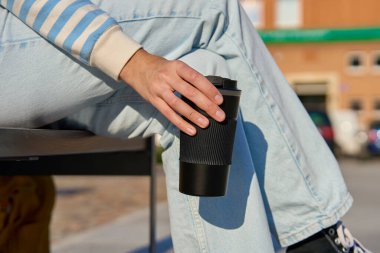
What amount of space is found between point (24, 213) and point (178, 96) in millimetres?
958

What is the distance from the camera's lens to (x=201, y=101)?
103cm

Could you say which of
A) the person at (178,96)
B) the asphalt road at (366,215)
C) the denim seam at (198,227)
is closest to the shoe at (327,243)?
the person at (178,96)

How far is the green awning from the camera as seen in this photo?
27484 millimetres

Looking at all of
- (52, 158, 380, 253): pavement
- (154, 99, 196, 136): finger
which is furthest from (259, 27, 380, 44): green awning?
(154, 99, 196, 136): finger

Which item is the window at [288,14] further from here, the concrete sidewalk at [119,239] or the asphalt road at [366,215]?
the concrete sidewalk at [119,239]

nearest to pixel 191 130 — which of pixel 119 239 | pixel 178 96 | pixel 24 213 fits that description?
pixel 178 96

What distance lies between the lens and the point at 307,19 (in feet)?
92.8

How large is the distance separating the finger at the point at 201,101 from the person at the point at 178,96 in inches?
7.8

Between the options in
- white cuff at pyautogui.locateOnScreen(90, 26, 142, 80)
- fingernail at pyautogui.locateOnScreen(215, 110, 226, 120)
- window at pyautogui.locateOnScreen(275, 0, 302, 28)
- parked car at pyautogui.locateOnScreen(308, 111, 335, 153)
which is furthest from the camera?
window at pyautogui.locateOnScreen(275, 0, 302, 28)

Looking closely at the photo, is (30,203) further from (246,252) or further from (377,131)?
(377,131)

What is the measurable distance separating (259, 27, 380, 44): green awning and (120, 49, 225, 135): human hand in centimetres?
2675

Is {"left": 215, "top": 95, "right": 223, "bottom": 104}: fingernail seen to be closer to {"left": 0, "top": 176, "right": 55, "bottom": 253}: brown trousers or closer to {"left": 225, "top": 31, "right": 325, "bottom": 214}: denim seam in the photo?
{"left": 225, "top": 31, "right": 325, "bottom": 214}: denim seam

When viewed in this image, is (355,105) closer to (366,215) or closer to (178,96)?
(366,215)

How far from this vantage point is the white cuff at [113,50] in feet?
3.76
